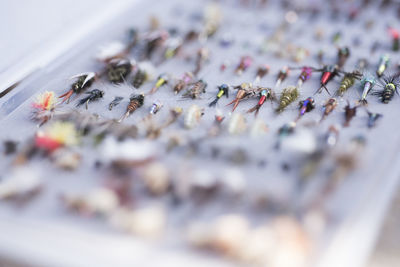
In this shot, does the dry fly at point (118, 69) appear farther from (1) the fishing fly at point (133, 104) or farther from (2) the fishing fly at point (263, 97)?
(2) the fishing fly at point (263, 97)

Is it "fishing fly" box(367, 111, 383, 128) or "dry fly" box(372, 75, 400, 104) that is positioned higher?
"dry fly" box(372, 75, 400, 104)

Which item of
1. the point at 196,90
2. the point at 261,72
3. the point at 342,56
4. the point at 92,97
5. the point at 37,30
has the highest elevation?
the point at 342,56

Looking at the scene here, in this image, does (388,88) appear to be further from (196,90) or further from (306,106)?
(196,90)

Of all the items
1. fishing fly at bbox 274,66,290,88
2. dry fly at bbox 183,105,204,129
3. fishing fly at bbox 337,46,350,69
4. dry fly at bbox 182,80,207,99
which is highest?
fishing fly at bbox 337,46,350,69

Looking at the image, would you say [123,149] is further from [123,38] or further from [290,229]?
[123,38]

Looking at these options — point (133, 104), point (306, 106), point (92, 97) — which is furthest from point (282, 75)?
point (92, 97)

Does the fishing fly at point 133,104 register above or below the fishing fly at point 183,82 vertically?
below

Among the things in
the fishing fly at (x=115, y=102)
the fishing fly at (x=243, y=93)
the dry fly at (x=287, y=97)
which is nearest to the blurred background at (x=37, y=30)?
the fishing fly at (x=115, y=102)

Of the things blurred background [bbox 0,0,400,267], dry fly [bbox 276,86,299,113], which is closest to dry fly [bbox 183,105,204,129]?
dry fly [bbox 276,86,299,113]

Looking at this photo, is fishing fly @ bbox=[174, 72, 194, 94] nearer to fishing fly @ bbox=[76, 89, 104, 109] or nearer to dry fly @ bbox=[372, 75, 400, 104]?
fishing fly @ bbox=[76, 89, 104, 109]

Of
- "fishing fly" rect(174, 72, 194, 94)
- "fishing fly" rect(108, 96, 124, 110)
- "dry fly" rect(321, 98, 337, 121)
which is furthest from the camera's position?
"fishing fly" rect(174, 72, 194, 94)

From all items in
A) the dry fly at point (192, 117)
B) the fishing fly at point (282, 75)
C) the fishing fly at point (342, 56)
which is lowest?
the dry fly at point (192, 117)
